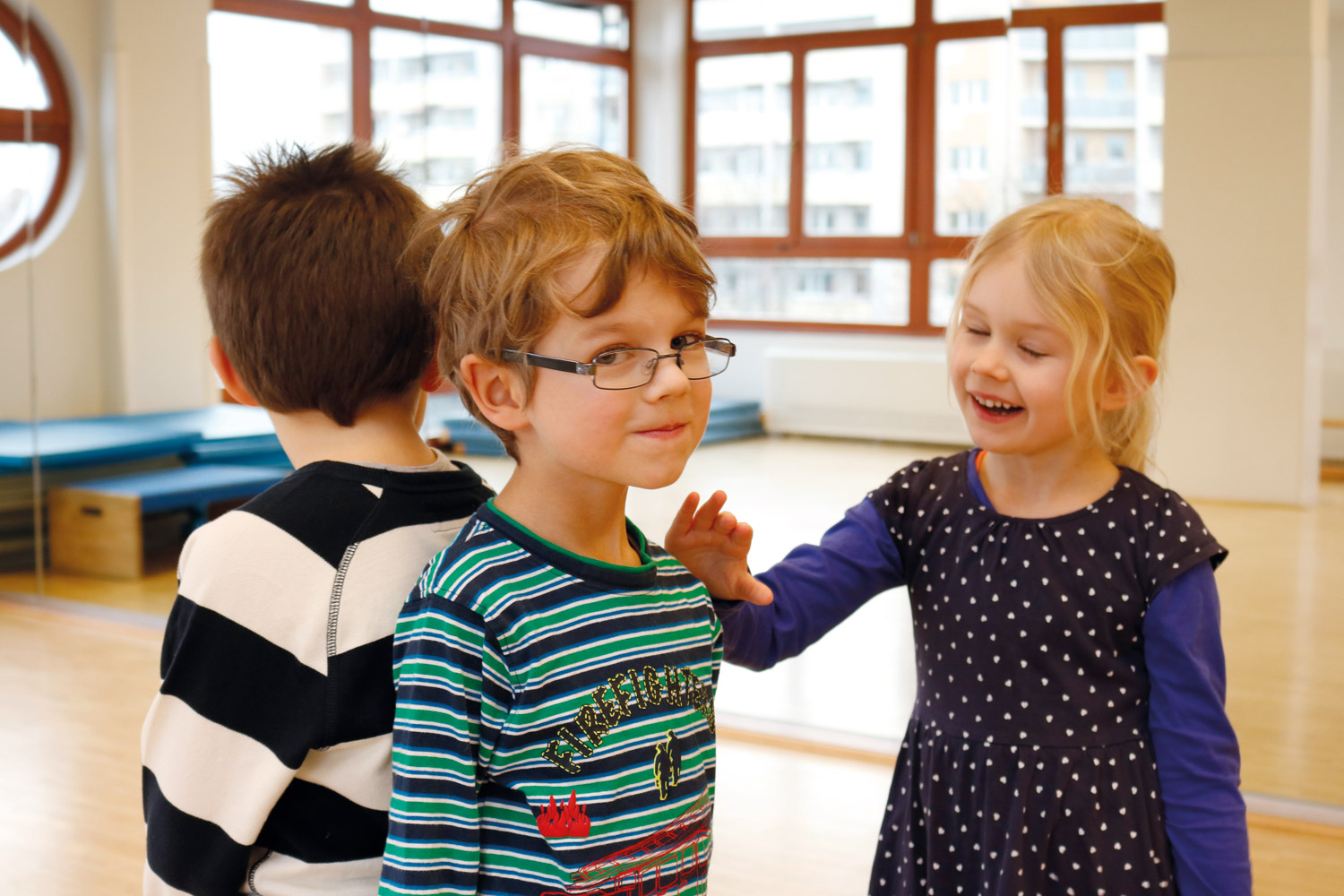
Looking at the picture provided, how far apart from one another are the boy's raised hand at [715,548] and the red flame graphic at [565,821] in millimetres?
258

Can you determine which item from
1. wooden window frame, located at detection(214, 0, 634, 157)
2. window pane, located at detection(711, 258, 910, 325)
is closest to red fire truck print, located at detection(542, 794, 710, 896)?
window pane, located at detection(711, 258, 910, 325)

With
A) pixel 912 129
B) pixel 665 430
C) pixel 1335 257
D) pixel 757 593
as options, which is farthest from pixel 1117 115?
pixel 665 430

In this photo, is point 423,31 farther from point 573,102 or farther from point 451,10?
point 573,102

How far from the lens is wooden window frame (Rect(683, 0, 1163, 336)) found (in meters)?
2.68

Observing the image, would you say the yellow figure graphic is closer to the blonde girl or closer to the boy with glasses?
the boy with glasses

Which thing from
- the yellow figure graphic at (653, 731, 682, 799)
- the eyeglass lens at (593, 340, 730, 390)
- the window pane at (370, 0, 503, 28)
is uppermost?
the window pane at (370, 0, 503, 28)

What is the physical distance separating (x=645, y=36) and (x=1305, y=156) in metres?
1.85

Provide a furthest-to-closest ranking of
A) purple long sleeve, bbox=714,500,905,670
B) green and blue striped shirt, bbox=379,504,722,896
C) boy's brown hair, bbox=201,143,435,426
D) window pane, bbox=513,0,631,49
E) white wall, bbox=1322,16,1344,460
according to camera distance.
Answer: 1. window pane, bbox=513,0,631,49
2. white wall, bbox=1322,16,1344,460
3. purple long sleeve, bbox=714,500,905,670
4. boy's brown hair, bbox=201,143,435,426
5. green and blue striped shirt, bbox=379,504,722,896

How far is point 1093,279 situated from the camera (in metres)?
1.16

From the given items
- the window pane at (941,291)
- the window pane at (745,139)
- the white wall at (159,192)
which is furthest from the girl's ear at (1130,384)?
the white wall at (159,192)

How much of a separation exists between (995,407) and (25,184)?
13.0ft

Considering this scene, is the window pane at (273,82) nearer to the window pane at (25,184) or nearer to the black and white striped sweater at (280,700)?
the window pane at (25,184)

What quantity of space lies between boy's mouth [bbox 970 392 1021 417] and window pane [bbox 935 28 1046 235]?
1580 mm

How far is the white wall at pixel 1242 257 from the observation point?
2.59 meters
